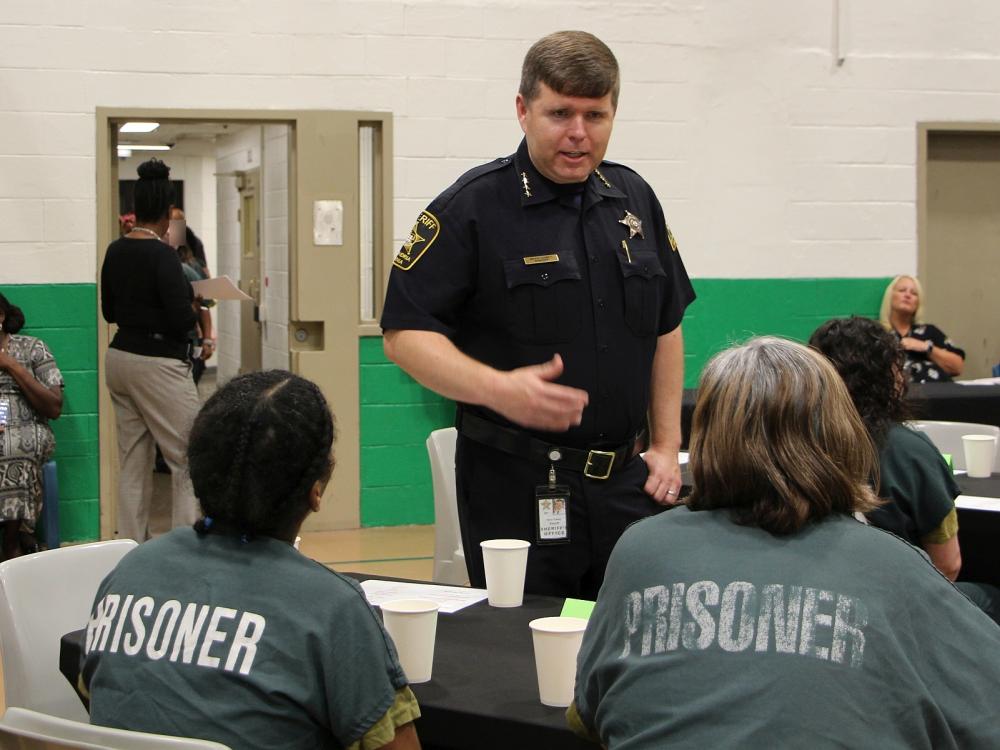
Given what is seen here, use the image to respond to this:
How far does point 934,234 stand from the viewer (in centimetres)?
712

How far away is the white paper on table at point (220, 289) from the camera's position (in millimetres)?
5578

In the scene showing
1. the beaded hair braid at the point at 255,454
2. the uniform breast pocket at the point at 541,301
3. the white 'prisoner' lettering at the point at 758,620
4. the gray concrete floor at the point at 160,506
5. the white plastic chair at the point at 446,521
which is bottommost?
the gray concrete floor at the point at 160,506

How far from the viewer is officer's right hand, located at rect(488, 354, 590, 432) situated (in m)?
2.12

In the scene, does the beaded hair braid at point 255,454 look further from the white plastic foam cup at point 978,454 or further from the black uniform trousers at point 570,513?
the white plastic foam cup at point 978,454

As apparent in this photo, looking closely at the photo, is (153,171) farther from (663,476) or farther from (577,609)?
(577,609)

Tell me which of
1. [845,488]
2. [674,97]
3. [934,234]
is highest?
[674,97]

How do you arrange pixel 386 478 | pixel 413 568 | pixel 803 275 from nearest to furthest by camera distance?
1. pixel 413 568
2. pixel 386 478
3. pixel 803 275

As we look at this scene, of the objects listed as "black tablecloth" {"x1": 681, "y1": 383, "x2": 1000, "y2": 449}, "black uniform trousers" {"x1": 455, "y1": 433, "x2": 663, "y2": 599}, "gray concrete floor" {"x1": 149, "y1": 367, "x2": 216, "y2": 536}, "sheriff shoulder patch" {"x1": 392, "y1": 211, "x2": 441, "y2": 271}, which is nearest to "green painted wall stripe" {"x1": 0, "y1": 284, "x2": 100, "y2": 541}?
"gray concrete floor" {"x1": 149, "y1": 367, "x2": 216, "y2": 536}

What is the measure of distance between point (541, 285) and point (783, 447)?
1.03m

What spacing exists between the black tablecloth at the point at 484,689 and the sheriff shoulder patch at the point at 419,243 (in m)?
0.72

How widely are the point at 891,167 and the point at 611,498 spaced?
4935 millimetres

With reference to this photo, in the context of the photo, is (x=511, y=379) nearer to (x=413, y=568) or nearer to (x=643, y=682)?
(x=643, y=682)

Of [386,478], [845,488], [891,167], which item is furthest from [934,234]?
[845,488]

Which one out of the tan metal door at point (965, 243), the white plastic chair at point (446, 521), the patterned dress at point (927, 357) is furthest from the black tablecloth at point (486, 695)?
the tan metal door at point (965, 243)
